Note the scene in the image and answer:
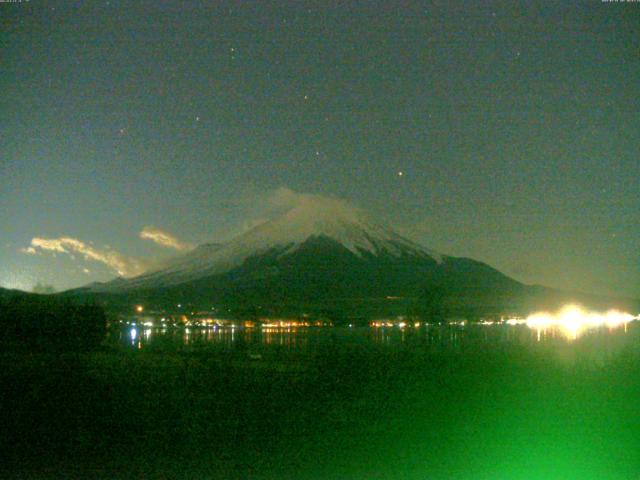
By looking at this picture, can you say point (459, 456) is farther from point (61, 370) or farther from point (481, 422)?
point (61, 370)

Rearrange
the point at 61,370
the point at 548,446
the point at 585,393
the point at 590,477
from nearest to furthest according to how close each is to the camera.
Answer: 1. the point at 590,477
2. the point at 548,446
3. the point at 585,393
4. the point at 61,370

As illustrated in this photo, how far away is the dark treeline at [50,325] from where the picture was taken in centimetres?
3488

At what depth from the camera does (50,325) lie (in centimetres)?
3609

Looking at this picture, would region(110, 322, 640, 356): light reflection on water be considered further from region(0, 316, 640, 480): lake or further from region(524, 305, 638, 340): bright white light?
region(524, 305, 638, 340): bright white light

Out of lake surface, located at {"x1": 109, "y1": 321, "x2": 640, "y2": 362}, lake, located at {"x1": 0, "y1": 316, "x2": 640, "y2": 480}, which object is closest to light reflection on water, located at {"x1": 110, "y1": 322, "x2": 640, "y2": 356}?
lake surface, located at {"x1": 109, "y1": 321, "x2": 640, "y2": 362}

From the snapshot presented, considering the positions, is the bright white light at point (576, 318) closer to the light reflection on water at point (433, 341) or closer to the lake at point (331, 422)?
the light reflection on water at point (433, 341)

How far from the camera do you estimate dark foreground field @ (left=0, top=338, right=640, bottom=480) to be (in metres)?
9.99

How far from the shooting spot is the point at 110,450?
10.6 metres

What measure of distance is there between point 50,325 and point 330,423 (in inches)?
1053

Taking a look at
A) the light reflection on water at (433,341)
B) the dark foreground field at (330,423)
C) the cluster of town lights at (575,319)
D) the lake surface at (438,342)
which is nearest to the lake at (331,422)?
the dark foreground field at (330,423)

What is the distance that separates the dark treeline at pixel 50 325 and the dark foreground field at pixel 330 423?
17.0m

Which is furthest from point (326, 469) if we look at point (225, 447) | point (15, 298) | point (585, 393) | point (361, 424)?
point (15, 298)

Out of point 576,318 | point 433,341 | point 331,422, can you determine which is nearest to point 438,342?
point 433,341

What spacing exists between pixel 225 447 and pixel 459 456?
10.7 feet
